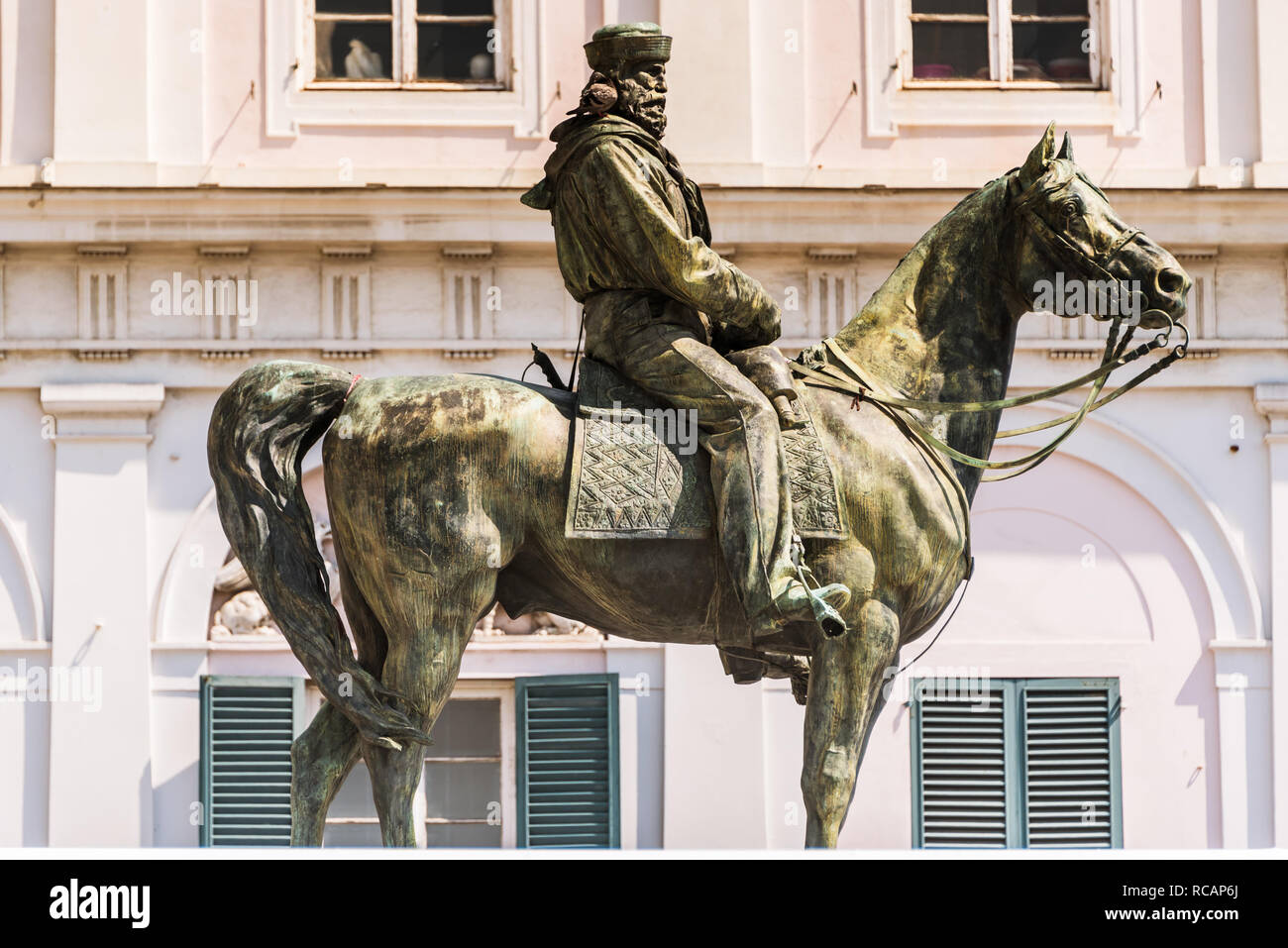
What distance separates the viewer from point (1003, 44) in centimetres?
1547

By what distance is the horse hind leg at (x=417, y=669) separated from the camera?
21.9ft

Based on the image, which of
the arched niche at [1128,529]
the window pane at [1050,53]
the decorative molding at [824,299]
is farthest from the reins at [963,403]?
the window pane at [1050,53]

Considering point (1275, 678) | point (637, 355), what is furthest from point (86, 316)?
point (637, 355)

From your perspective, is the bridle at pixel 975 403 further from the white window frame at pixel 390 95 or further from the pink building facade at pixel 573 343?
the white window frame at pixel 390 95

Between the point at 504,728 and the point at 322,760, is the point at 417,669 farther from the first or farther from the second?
the point at 504,728

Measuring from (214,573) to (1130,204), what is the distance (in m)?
6.04

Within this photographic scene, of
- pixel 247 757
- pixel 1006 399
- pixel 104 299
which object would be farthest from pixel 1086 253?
pixel 104 299

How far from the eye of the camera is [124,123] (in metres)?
15.1

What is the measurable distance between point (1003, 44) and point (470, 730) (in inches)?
217

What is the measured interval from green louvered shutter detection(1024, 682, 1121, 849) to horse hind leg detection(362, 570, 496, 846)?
874 cm

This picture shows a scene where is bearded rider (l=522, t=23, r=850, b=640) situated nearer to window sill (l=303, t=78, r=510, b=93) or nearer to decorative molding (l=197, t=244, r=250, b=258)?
decorative molding (l=197, t=244, r=250, b=258)

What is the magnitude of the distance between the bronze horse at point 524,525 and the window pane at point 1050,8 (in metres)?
8.76

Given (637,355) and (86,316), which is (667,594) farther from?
(86,316)

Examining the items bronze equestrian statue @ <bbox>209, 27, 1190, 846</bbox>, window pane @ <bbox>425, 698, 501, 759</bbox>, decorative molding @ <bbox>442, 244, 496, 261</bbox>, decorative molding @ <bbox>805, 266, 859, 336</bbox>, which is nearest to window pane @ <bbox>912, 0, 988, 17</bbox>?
decorative molding @ <bbox>805, 266, 859, 336</bbox>
